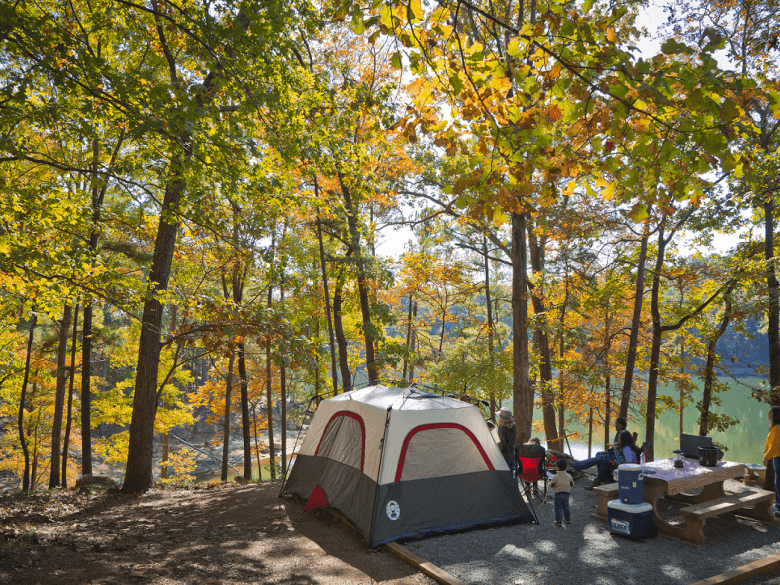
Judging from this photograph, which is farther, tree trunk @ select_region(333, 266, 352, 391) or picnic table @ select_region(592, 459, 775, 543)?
tree trunk @ select_region(333, 266, 352, 391)

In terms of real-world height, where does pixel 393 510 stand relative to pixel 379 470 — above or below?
below

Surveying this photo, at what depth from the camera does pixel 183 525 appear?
20.6ft

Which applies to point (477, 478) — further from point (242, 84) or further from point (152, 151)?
point (152, 151)

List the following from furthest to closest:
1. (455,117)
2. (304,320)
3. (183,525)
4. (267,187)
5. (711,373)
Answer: (304,320) < (711,373) < (183,525) < (267,187) < (455,117)

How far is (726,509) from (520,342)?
5.48 m

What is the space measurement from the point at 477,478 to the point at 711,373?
408 inches

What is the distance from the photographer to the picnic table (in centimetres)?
518

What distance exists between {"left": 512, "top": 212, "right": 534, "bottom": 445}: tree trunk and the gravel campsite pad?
4.50 m

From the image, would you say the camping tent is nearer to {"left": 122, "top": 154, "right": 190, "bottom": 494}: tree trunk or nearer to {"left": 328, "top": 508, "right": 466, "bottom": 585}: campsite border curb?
{"left": 328, "top": 508, "right": 466, "bottom": 585}: campsite border curb

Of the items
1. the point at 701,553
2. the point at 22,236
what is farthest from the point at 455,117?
the point at 22,236

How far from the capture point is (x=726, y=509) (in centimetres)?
529

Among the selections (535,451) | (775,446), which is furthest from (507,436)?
(775,446)

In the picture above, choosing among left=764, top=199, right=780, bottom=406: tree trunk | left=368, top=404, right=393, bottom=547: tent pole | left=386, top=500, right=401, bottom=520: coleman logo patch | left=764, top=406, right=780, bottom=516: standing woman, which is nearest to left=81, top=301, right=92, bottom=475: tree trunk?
left=368, top=404, right=393, bottom=547: tent pole

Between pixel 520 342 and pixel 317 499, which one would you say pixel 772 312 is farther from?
pixel 317 499
